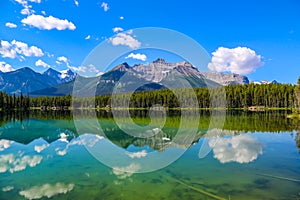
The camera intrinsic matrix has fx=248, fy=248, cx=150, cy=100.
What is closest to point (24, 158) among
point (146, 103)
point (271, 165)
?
point (271, 165)

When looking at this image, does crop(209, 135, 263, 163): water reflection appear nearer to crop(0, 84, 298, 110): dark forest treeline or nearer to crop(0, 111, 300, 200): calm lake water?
crop(0, 111, 300, 200): calm lake water

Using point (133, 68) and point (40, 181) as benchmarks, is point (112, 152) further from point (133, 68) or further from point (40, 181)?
point (133, 68)

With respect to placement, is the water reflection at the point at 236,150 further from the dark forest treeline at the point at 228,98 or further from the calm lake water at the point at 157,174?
the dark forest treeline at the point at 228,98

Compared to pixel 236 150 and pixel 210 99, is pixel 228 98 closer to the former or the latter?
pixel 210 99

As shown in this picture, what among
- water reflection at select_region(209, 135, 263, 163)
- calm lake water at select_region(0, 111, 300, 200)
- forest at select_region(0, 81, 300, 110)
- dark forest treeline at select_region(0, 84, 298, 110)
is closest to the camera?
calm lake water at select_region(0, 111, 300, 200)

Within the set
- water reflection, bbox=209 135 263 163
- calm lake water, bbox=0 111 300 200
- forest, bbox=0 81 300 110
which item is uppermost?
forest, bbox=0 81 300 110

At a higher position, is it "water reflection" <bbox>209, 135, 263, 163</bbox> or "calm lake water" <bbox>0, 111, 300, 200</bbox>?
"water reflection" <bbox>209, 135, 263, 163</bbox>

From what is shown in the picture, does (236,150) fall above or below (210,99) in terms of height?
below

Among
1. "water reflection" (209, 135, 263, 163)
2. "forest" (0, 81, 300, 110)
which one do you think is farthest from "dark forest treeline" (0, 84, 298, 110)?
"water reflection" (209, 135, 263, 163)

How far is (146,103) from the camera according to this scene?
13025 centimetres

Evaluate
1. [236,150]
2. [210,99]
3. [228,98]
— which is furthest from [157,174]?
[228,98]

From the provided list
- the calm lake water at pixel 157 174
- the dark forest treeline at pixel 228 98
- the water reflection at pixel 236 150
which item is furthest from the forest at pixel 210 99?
the calm lake water at pixel 157 174

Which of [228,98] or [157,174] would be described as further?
[228,98]

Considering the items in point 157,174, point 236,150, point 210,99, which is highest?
point 210,99
